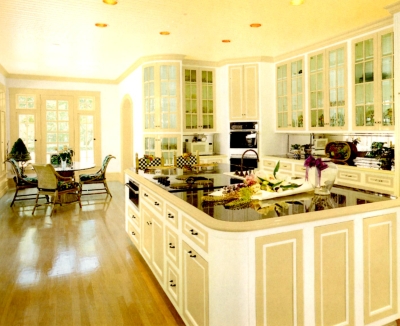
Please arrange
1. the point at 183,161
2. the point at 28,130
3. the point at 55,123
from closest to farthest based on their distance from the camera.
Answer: the point at 183,161 → the point at 28,130 → the point at 55,123

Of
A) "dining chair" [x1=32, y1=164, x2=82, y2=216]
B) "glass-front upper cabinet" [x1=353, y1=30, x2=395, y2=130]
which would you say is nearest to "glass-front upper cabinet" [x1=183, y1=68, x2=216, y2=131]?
"dining chair" [x1=32, y1=164, x2=82, y2=216]

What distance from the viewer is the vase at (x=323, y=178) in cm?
263

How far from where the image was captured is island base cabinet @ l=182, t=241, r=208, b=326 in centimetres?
214

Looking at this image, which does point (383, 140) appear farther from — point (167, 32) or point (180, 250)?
point (180, 250)

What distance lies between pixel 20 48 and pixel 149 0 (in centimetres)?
325

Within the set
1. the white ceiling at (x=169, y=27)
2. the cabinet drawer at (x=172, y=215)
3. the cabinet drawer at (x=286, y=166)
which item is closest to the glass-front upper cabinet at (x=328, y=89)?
the white ceiling at (x=169, y=27)

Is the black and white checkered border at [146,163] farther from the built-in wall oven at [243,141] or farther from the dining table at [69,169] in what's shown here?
the built-in wall oven at [243,141]

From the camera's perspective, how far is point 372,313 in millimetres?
2381

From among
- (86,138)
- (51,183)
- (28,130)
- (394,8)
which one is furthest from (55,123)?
(394,8)

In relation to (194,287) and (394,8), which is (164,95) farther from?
(194,287)

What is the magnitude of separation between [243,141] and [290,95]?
4.01ft

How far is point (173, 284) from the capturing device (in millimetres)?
2709

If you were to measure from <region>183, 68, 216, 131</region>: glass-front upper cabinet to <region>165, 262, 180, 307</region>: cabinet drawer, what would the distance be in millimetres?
4564

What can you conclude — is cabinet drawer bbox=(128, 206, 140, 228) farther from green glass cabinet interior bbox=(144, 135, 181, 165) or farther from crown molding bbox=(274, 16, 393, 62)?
crown molding bbox=(274, 16, 393, 62)
